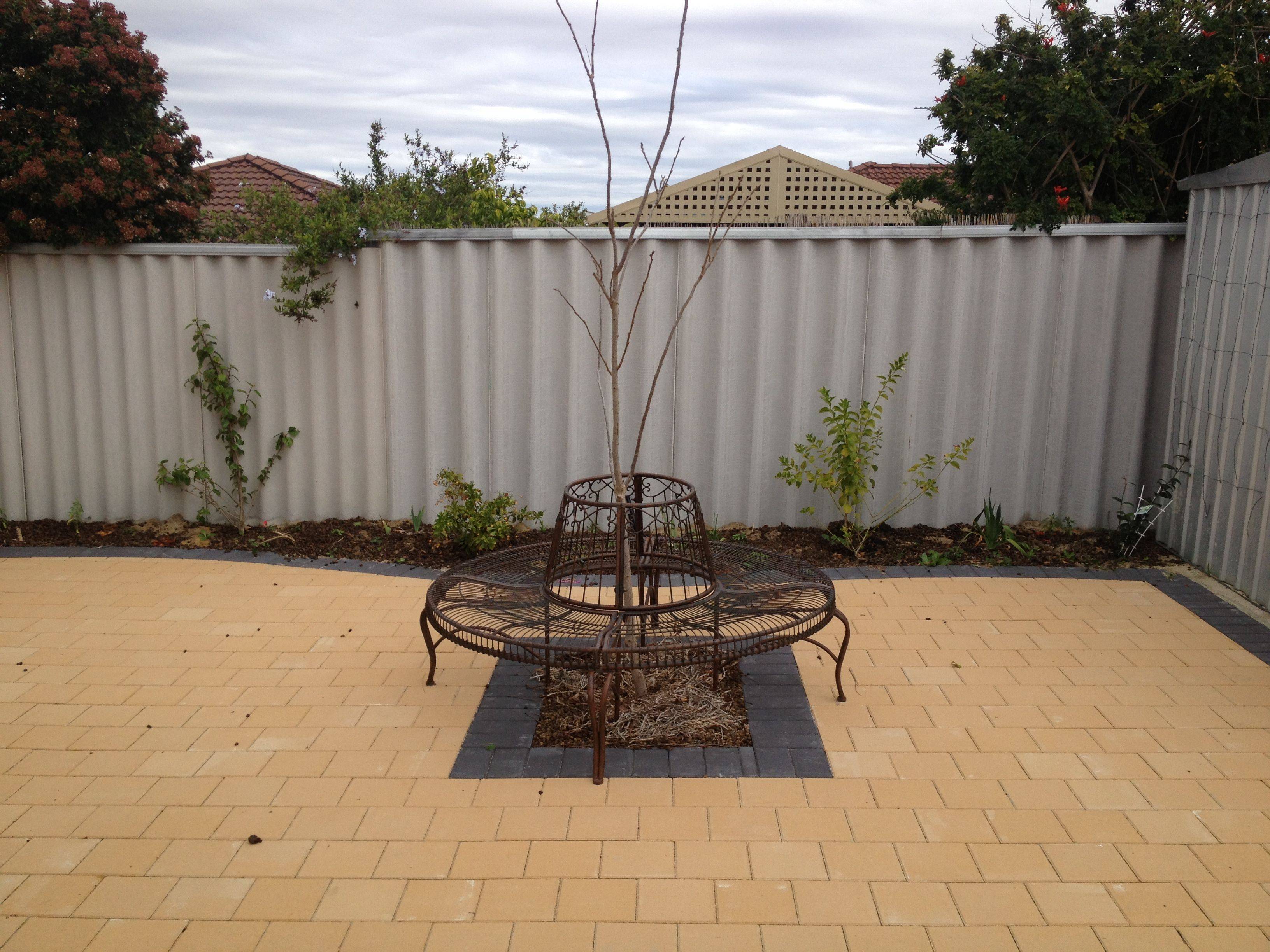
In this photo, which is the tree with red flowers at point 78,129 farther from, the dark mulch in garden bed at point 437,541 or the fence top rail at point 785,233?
the dark mulch in garden bed at point 437,541

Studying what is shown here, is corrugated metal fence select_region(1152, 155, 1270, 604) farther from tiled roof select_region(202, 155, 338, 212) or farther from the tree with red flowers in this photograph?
→ tiled roof select_region(202, 155, 338, 212)

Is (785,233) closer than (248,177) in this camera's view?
Yes

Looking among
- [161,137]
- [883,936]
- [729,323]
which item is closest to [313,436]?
[161,137]

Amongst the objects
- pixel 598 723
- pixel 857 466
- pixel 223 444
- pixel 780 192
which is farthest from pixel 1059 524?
pixel 780 192

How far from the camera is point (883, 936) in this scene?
2.99 meters

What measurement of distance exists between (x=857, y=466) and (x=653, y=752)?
9.56 ft

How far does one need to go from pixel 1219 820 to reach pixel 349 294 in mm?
5666

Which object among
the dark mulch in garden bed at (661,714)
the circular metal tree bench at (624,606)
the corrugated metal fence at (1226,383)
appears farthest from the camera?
the corrugated metal fence at (1226,383)

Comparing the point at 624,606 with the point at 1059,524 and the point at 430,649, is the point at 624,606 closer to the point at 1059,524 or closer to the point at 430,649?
the point at 430,649

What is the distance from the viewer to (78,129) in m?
6.80

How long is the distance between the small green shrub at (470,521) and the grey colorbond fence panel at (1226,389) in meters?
4.22

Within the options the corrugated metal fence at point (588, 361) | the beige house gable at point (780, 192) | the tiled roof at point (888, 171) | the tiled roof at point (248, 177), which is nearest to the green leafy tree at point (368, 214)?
the corrugated metal fence at point (588, 361)

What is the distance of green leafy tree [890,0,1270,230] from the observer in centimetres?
661

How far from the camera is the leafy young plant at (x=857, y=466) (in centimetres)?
642
